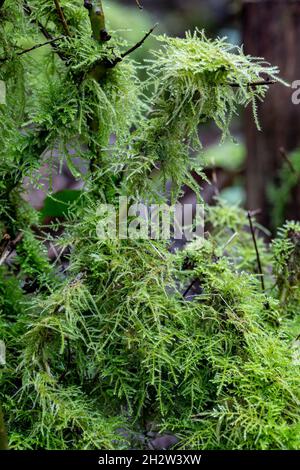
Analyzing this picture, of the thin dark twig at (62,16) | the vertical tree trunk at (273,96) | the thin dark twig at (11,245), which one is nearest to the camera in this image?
the thin dark twig at (62,16)

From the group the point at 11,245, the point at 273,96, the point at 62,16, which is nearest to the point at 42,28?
the point at 62,16

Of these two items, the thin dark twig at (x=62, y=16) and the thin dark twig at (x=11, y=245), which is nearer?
the thin dark twig at (x=62, y=16)

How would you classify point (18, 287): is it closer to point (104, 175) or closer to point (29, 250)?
point (29, 250)

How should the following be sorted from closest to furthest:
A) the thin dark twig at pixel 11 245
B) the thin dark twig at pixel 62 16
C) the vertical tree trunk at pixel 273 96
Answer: the thin dark twig at pixel 62 16
the thin dark twig at pixel 11 245
the vertical tree trunk at pixel 273 96

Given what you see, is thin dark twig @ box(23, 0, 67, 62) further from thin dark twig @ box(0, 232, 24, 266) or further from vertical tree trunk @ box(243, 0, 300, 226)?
vertical tree trunk @ box(243, 0, 300, 226)

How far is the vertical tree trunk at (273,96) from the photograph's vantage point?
94.9 inches

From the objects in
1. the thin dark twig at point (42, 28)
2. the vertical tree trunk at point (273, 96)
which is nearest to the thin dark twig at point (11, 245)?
the thin dark twig at point (42, 28)

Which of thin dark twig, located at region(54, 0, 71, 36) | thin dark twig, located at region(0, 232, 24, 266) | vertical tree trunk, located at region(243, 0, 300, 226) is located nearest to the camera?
thin dark twig, located at region(54, 0, 71, 36)

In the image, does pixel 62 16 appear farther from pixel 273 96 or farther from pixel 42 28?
pixel 273 96

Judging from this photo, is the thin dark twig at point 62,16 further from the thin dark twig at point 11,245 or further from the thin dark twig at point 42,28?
the thin dark twig at point 11,245

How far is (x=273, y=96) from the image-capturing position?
8.09 feet

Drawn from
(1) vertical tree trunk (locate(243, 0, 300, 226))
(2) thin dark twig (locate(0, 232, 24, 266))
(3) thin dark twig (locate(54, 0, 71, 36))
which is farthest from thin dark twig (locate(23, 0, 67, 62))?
(1) vertical tree trunk (locate(243, 0, 300, 226))

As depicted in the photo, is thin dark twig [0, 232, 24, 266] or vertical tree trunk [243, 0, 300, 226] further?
vertical tree trunk [243, 0, 300, 226]

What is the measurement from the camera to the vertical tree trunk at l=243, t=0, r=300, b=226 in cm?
241
